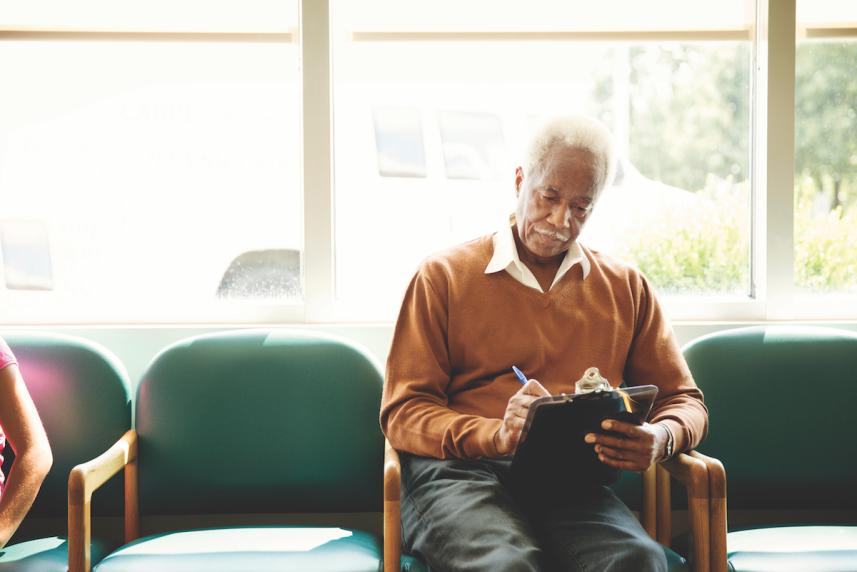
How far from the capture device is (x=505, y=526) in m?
1.70

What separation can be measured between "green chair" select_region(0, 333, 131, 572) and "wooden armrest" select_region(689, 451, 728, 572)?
159 cm

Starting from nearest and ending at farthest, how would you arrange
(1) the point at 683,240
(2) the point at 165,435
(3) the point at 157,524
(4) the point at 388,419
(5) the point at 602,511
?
1. (5) the point at 602,511
2. (4) the point at 388,419
3. (2) the point at 165,435
4. (3) the point at 157,524
5. (1) the point at 683,240

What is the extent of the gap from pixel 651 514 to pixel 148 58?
2.19 meters

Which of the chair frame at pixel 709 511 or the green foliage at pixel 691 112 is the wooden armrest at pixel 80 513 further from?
the green foliage at pixel 691 112

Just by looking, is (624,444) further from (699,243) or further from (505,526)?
(699,243)

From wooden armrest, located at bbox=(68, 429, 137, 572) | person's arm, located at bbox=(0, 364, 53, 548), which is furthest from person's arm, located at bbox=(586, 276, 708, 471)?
person's arm, located at bbox=(0, 364, 53, 548)

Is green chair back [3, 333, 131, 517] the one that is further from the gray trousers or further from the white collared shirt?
the white collared shirt

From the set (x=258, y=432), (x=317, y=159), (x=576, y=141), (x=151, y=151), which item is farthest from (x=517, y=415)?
(x=151, y=151)

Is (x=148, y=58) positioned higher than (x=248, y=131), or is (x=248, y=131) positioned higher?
(x=148, y=58)

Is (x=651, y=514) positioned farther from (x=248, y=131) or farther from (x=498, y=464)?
(x=248, y=131)

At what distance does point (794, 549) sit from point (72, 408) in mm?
1960

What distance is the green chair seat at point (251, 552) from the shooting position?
1810 millimetres

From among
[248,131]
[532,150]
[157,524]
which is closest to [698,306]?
[532,150]

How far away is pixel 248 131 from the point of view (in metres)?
2.71
